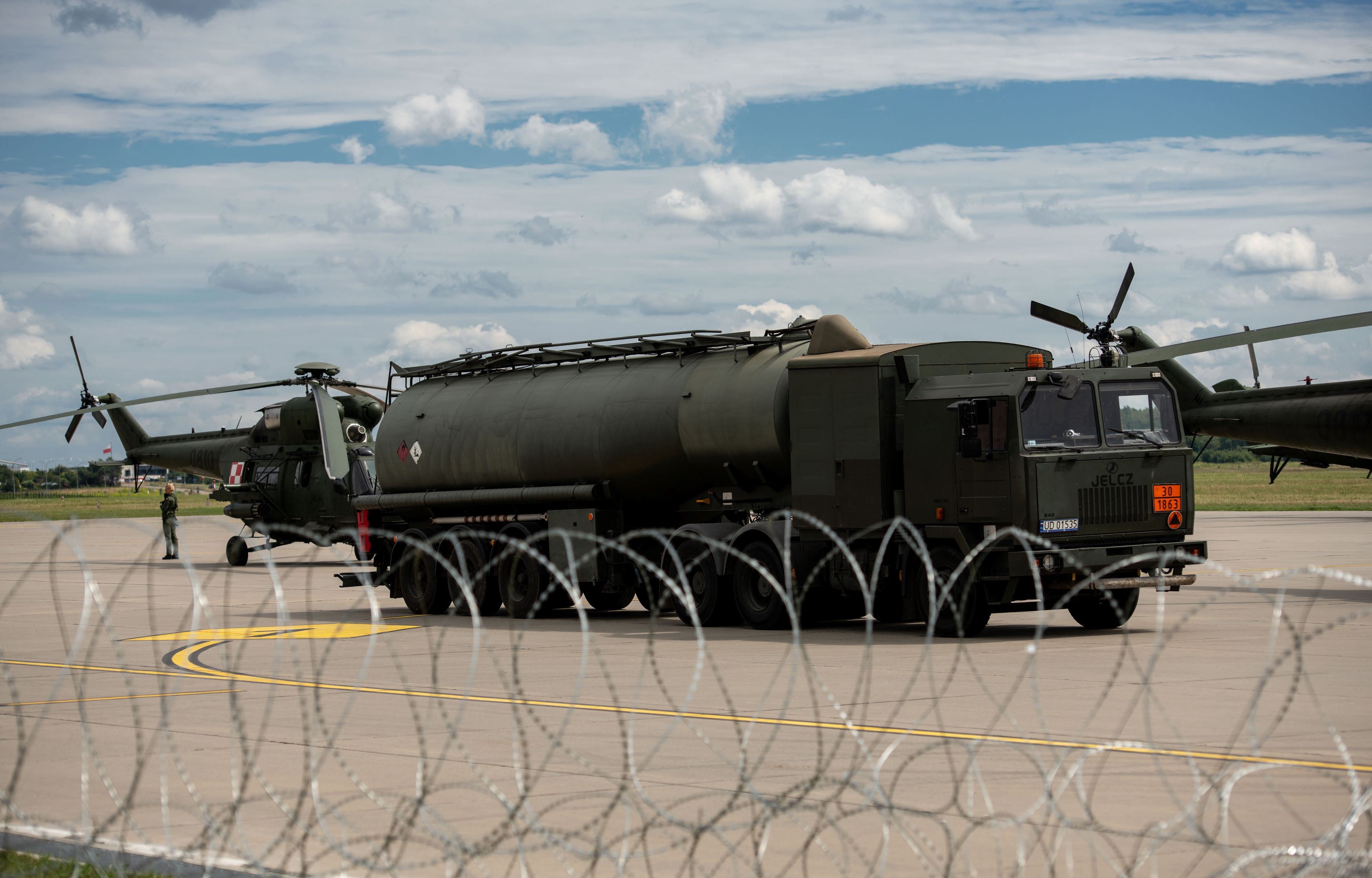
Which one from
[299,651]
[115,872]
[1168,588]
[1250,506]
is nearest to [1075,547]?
[1168,588]

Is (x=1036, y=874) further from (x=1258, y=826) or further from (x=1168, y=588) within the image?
(x=1168, y=588)

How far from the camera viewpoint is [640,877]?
707 centimetres

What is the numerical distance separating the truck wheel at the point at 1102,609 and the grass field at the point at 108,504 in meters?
52.7

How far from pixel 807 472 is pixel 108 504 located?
10505 centimetres

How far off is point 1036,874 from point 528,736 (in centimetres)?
532

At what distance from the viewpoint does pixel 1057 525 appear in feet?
55.7

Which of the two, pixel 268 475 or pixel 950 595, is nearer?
pixel 950 595

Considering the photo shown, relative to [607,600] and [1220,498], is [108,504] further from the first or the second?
[607,600]

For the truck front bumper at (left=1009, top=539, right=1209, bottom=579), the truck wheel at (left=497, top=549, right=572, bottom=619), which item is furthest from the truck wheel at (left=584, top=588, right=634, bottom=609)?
the truck front bumper at (left=1009, top=539, right=1209, bottom=579)

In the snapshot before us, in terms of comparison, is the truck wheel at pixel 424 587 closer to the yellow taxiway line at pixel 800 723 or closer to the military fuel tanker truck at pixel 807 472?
the military fuel tanker truck at pixel 807 472

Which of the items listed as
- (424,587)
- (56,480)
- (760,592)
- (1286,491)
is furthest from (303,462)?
(56,480)

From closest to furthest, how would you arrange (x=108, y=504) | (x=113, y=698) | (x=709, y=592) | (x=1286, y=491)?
(x=113, y=698) < (x=709, y=592) < (x=1286, y=491) < (x=108, y=504)

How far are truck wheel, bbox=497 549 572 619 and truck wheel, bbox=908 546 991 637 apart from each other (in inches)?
241

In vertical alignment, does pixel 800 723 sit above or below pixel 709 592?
below
